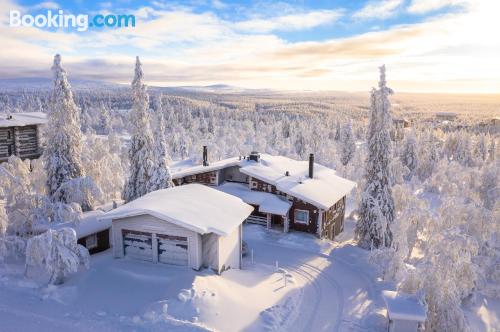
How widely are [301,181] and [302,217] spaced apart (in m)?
3.36

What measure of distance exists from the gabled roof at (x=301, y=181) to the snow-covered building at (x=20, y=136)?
19.7 m

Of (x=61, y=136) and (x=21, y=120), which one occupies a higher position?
(x=21, y=120)

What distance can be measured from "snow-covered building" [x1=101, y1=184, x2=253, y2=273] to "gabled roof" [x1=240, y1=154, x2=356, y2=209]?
10983mm

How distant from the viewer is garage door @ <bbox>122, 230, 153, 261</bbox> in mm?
19284

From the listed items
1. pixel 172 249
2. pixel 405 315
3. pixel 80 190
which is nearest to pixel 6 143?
pixel 80 190

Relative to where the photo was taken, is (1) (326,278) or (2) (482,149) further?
(2) (482,149)

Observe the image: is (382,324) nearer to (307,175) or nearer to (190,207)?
(190,207)

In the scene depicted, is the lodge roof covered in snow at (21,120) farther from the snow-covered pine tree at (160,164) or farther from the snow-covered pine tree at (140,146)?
the snow-covered pine tree at (160,164)

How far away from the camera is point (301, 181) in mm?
32750

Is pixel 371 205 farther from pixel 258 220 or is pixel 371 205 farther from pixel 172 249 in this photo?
pixel 172 249

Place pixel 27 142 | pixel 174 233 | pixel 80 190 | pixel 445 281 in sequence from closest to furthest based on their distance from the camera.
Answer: pixel 445 281, pixel 174 233, pixel 80 190, pixel 27 142

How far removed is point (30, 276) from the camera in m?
17.5

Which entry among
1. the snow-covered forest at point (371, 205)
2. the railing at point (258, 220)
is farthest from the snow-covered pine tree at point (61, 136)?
the railing at point (258, 220)

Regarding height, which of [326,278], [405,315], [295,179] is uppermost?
[295,179]
